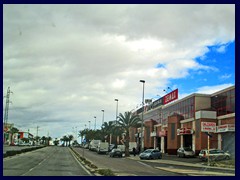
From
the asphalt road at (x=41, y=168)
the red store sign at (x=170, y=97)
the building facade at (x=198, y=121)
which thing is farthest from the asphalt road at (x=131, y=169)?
the red store sign at (x=170, y=97)

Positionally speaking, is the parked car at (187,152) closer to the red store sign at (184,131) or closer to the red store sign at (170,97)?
the red store sign at (184,131)

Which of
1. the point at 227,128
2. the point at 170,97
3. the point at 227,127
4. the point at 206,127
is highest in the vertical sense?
the point at 170,97

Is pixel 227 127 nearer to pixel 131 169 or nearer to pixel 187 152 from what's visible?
pixel 187 152

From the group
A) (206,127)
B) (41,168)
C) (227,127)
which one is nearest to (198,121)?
(227,127)

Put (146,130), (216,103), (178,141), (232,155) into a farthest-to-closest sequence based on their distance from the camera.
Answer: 1. (146,130)
2. (178,141)
3. (216,103)
4. (232,155)

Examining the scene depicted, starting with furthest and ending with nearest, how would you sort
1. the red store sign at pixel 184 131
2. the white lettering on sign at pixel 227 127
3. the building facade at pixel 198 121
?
the red store sign at pixel 184 131
the building facade at pixel 198 121
the white lettering on sign at pixel 227 127

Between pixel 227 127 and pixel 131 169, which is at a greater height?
pixel 227 127

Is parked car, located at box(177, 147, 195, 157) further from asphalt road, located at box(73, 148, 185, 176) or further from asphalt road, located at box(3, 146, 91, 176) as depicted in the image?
asphalt road, located at box(3, 146, 91, 176)

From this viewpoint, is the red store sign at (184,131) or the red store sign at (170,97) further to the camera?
the red store sign at (170,97)
